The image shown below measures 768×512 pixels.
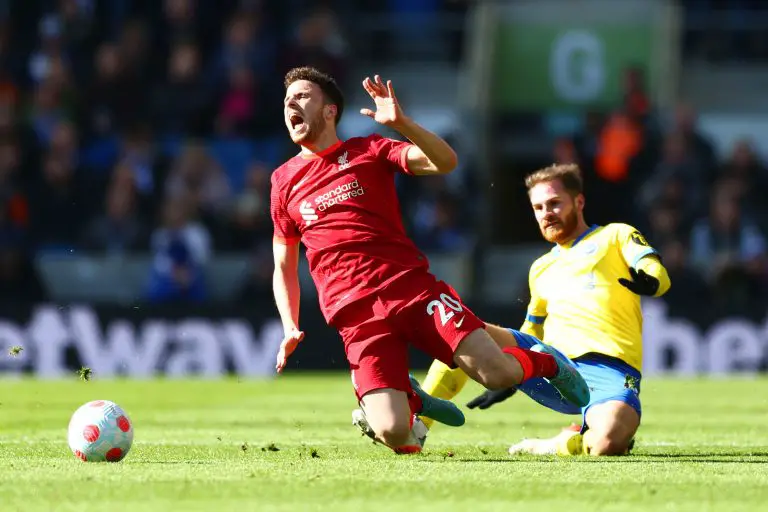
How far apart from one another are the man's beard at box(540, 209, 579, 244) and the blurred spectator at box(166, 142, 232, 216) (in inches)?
443

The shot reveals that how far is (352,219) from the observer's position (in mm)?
7316

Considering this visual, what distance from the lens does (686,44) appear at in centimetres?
2194

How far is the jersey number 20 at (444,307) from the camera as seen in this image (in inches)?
281

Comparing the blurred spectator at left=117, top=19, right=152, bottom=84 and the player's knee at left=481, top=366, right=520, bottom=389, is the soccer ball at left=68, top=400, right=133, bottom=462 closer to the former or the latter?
the player's knee at left=481, top=366, right=520, bottom=389

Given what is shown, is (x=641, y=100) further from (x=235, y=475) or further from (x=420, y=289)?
(x=235, y=475)

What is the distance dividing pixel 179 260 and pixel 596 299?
11.0 m

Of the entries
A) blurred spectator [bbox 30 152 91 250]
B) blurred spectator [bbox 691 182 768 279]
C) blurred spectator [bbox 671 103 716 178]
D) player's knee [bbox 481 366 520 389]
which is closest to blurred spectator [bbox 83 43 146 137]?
blurred spectator [bbox 30 152 91 250]

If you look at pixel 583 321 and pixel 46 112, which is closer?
pixel 583 321

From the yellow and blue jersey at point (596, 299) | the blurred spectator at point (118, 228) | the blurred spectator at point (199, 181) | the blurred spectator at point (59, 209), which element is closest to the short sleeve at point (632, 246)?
the yellow and blue jersey at point (596, 299)

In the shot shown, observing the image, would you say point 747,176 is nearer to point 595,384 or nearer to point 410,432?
point 595,384

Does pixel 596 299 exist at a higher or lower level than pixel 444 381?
higher

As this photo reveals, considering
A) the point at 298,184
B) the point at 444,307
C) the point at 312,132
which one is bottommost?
the point at 444,307

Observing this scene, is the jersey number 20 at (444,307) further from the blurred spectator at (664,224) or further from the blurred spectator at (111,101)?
the blurred spectator at (111,101)

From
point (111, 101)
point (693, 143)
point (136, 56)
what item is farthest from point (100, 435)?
point (136, 56)
